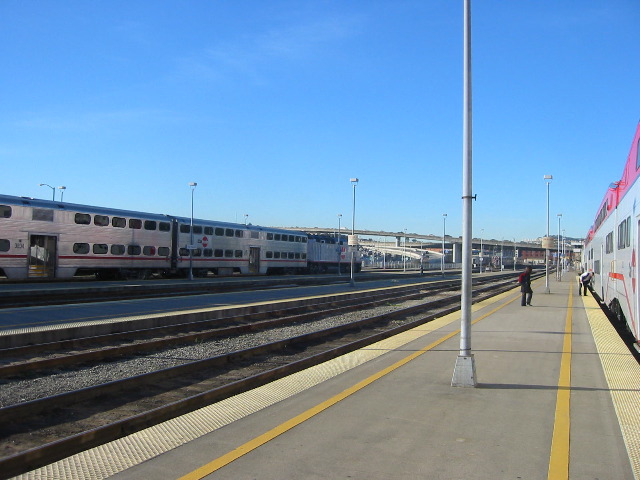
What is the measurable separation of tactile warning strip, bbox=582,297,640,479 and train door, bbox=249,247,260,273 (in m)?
33.8

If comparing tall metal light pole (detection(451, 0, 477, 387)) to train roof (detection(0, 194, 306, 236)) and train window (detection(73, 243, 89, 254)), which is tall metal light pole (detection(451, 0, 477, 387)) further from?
train window (detection(73, 243, 89, 254))

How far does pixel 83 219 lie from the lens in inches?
1157

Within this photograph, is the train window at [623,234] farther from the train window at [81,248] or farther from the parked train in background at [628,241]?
the train window at [81,248]

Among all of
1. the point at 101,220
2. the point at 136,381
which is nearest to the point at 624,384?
the point at 136,381

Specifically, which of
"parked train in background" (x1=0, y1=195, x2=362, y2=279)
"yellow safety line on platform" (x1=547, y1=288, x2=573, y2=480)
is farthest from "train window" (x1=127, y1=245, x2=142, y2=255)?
"yellow safety line on platform" (x1=547, y1=288, x2=573, y2=480)

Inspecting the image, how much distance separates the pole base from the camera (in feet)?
24.4

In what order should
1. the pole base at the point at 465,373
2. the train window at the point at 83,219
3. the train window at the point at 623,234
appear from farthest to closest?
the train window at the point at 83,219 → the train window at the point at 623,234 → the pole base at the point at 465,373

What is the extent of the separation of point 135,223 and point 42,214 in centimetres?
653

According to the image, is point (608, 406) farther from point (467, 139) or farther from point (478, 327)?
point (478, 327)

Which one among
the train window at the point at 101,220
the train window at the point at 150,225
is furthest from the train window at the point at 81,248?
the train window at the point at 150,225

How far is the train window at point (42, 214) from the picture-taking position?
87.6 feet

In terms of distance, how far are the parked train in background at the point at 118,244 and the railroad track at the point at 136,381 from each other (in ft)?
48.2

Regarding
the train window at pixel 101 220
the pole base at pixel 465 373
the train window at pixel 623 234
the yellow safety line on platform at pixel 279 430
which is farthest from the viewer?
the train window at pixel 101 220

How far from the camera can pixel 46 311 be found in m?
16.6
